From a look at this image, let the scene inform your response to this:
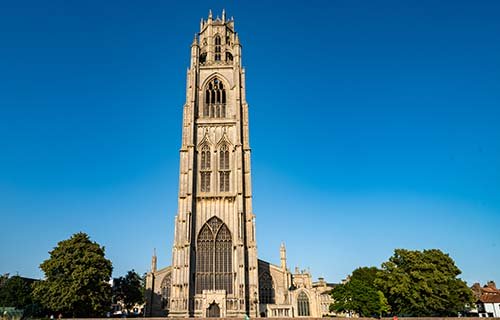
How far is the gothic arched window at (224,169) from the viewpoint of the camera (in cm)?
5531

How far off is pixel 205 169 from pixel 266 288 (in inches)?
733

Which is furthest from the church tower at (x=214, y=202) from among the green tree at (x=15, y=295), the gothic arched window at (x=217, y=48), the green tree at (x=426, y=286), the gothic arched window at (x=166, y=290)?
the green tree at (x=426, y=286)

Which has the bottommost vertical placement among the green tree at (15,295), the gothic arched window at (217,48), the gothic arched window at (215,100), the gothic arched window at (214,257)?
the green tree at (15,295)

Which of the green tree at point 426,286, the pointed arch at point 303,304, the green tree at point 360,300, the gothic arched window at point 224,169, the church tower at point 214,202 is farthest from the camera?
the gothic arched window at point 224,169

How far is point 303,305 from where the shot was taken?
54750 millimetres

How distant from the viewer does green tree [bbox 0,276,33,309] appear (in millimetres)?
42812

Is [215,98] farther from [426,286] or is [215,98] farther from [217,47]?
[426,286]

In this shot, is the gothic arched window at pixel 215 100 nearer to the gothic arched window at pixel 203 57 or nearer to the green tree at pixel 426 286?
the gothic arched window at pixel 203 57

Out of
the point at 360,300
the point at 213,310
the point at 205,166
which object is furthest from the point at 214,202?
the point at 360,300

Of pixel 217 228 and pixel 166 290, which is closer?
pixel 217 228

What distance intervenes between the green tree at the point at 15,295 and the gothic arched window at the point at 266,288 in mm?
28011

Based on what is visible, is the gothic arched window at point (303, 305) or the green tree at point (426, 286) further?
the gothic arched window at point (303, 305)

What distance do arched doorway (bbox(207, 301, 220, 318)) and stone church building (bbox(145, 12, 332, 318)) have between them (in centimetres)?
8

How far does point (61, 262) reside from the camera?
39562 millimetres
